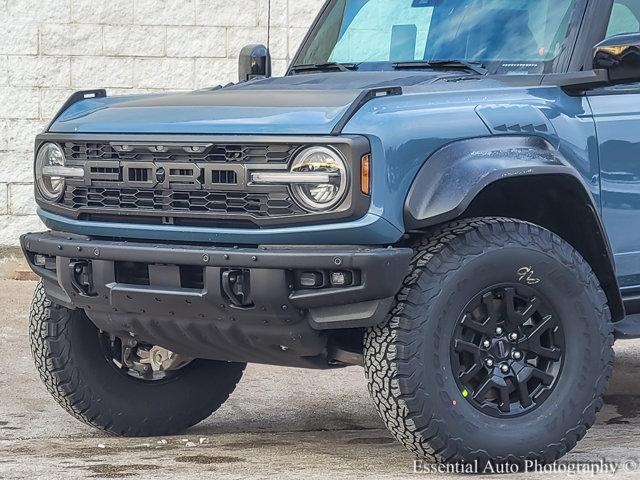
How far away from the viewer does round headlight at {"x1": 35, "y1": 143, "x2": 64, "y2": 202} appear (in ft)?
18.5

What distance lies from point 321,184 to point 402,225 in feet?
0.96

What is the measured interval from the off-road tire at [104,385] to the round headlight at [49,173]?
1.57 ft

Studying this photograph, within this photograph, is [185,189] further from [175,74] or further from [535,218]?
[175,74]

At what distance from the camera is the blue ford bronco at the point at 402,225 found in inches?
194

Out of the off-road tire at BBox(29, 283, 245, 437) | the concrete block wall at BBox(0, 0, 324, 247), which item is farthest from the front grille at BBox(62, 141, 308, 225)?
the concrete block wall at BBox(0, 0, 324, 247)

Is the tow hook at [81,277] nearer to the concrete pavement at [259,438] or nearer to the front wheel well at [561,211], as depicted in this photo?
the concrete pavement at [259,438]

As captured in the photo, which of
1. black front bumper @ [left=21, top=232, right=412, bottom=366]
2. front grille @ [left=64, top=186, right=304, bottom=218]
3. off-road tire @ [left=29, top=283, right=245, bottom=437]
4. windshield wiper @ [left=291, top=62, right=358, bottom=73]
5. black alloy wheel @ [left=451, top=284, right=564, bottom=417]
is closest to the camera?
black front bumper @ [left=21, top=232, right=412, bottom=366]

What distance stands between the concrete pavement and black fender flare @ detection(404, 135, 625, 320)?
91 centimetres

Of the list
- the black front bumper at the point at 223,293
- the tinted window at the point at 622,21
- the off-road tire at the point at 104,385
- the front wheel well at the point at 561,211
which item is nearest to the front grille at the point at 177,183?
the black front bumper at the point at 223,293

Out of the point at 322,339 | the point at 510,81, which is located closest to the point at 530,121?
the point at 510,81

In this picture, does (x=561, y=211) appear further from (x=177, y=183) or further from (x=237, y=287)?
(x=177, y=183)

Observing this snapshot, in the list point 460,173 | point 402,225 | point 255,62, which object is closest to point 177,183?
point 402,225

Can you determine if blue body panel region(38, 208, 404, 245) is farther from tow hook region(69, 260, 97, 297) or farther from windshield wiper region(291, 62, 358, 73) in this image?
windshield wiper region(291, 62, 358, 73)

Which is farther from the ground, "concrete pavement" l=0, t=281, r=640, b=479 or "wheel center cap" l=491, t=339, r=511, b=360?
"wheel center cap" l=491, t=339, r=511, b=360
